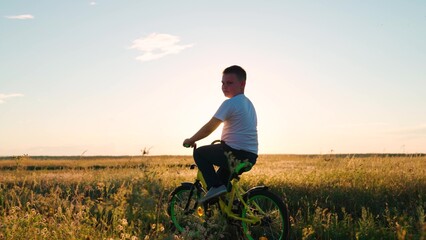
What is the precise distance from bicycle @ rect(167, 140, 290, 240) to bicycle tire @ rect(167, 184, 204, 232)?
4 centimetres

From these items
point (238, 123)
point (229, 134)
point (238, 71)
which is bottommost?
point (229, 134)

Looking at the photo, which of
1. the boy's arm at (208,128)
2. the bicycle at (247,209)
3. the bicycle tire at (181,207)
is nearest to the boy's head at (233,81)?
the boy's arm at (208,128)

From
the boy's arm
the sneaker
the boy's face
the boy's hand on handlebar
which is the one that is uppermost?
the boy's face

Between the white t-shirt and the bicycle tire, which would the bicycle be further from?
the white t-shirt

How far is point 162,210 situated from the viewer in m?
9.07

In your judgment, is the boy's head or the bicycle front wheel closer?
the bicycle front wheel

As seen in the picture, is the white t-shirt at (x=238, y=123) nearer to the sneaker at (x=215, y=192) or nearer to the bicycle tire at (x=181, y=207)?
the sneaker at (x=215, y=192)

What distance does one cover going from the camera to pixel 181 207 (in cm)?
842

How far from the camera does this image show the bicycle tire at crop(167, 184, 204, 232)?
816cm

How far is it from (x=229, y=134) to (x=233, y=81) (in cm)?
84

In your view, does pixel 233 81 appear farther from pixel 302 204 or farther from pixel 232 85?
pixel 302 204

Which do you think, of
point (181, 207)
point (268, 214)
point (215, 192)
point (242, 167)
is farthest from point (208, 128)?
point (181, 207)

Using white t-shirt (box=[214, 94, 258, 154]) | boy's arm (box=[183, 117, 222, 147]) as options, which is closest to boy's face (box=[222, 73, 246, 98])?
white t-shirt (box=[214, 94, 258, 154])

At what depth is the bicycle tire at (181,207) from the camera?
8.16m
